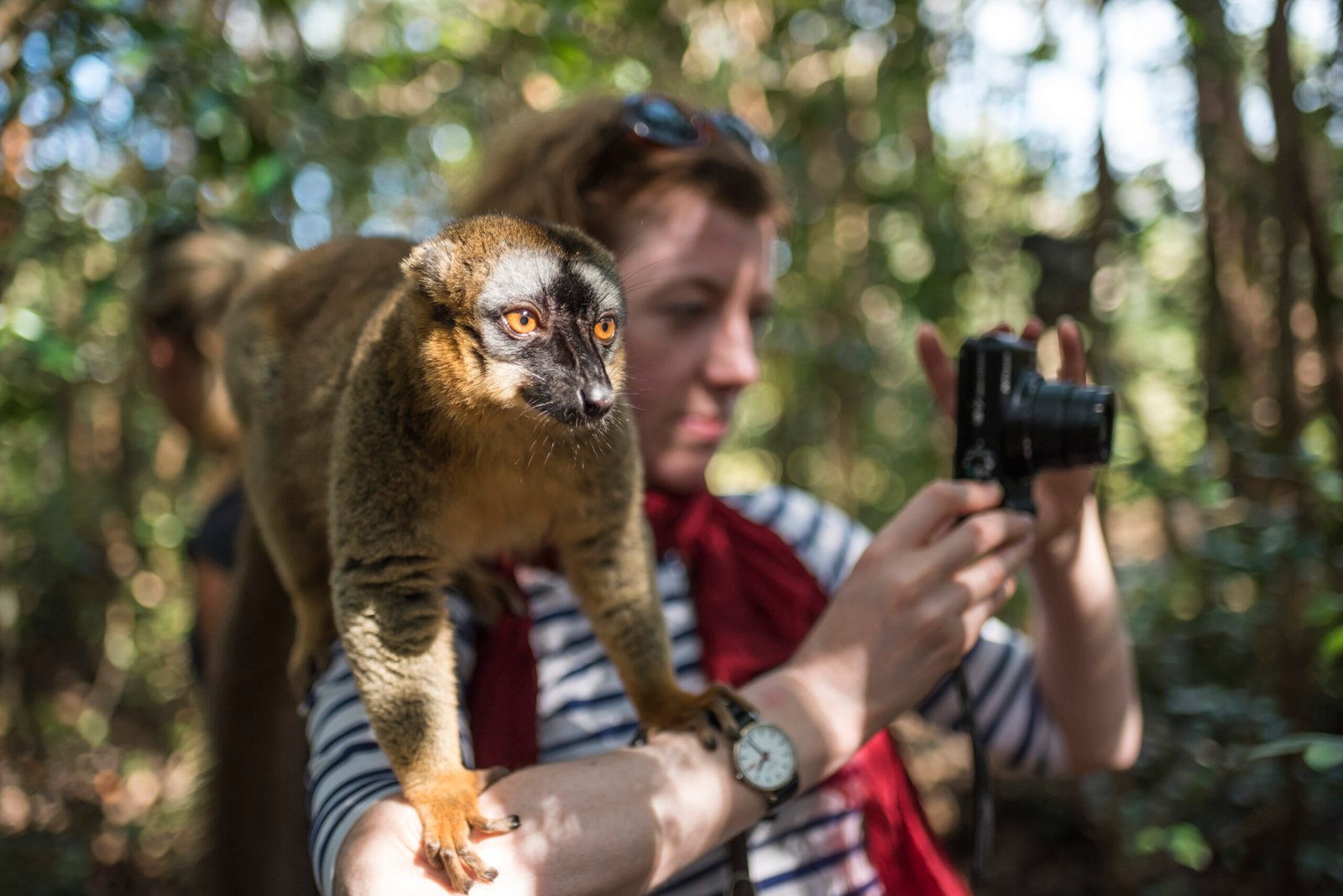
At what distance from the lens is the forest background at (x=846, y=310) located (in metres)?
2.23

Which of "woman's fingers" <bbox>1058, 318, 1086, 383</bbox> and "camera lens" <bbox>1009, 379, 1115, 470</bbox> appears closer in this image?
"camera lens" <bbox>1009, 379, 1115, 470</bbox>

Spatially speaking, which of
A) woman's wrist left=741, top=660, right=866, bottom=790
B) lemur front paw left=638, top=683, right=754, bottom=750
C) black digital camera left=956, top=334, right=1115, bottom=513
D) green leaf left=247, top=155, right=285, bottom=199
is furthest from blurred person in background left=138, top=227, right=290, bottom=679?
black digital camera left=956, top=334, right=1115, bottom=513

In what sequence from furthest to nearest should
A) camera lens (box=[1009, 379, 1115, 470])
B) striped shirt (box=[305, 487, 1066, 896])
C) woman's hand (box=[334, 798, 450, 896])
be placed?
1. camera lens (box=[1009, 379, 1115, 470])
2. striped shirt (box=[305, 487, 1066, 896])
3. woman's hand (box=[334, 798, 450, 896])

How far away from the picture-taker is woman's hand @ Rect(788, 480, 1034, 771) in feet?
4.65

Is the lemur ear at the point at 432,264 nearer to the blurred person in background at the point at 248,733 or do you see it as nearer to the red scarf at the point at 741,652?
the red scarf at the point at 741,652

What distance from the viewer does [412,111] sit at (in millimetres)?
4609

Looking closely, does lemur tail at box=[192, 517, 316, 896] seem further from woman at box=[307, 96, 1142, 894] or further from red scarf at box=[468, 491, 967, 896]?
red scarf at box=[468, 491, 967, 896]

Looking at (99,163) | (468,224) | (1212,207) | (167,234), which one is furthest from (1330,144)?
(99,163)

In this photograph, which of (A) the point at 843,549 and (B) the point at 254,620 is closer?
(B) the point at 254,620

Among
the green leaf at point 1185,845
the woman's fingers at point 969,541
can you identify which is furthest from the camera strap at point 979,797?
the green leaf at point 1185,845

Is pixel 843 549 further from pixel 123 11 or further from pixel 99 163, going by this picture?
pixel 99 163

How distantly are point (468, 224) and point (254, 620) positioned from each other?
871 millimetres

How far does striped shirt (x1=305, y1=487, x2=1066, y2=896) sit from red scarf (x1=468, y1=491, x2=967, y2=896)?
32 millimetres

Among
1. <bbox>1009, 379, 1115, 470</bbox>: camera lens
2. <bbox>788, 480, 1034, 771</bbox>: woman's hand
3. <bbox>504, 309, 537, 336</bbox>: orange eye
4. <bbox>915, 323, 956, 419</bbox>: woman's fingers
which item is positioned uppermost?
<bbox>504, 309, 537, 336</bbox>: orange eye
